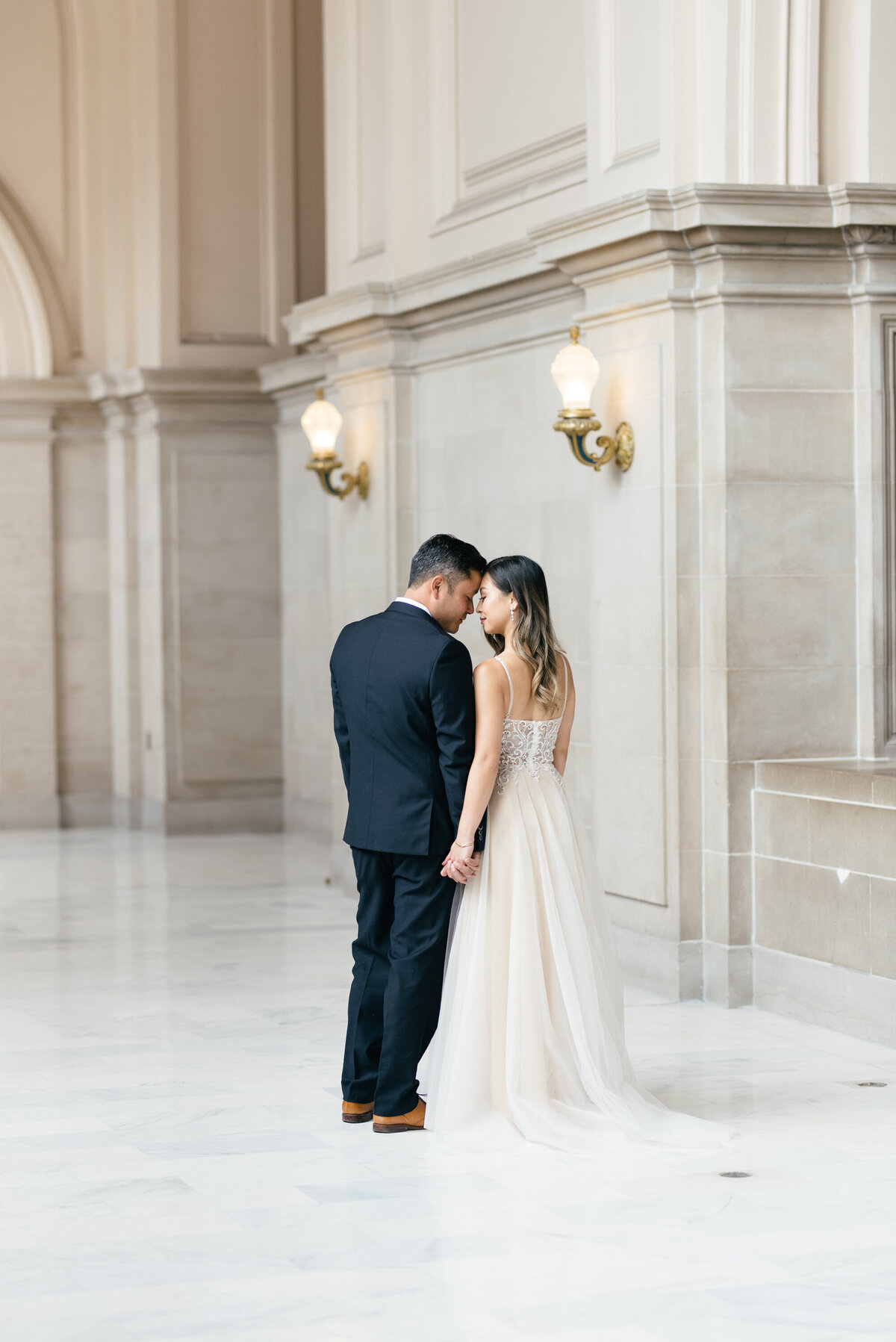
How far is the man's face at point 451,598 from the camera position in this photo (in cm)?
582

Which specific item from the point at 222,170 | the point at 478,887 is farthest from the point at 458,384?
the point at 222,170

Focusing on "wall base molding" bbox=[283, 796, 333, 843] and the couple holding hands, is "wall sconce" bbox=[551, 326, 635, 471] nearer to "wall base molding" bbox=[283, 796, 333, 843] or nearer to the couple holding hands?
the couple holding hands

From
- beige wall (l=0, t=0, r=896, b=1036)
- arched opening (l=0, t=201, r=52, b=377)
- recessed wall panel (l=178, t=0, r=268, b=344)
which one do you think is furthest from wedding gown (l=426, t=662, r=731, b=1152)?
arched opening (l=0, t=201, r=52, b=377)

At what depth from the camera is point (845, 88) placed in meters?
7.91

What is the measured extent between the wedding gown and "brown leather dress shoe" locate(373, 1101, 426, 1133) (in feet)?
0.19

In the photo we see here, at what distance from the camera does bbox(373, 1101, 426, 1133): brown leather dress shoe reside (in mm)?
5820

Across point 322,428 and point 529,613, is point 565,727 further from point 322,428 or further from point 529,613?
point 322,428

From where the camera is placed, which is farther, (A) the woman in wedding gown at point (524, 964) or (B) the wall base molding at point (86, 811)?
(B) the wall base molding at point (86, 811)

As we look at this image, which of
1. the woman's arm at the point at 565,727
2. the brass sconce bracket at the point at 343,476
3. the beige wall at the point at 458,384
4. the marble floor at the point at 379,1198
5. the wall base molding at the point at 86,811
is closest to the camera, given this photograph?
the marble floor at the point at 379,1198

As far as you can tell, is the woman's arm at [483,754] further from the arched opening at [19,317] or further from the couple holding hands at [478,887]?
the arched opening at [19,317]

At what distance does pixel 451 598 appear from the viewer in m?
5.83

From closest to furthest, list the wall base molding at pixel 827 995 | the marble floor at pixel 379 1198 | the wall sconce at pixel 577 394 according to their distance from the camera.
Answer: the marble floor at pixel 379 1198 < the wall base molding at pixel 827 995 < the wall sconce at pixel 577 394

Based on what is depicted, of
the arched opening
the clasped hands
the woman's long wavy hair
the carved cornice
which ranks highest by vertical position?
the arched opening

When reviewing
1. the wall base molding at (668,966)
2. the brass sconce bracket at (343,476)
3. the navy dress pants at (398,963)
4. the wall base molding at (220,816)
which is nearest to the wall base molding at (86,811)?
the wall base molding at (220,816)
